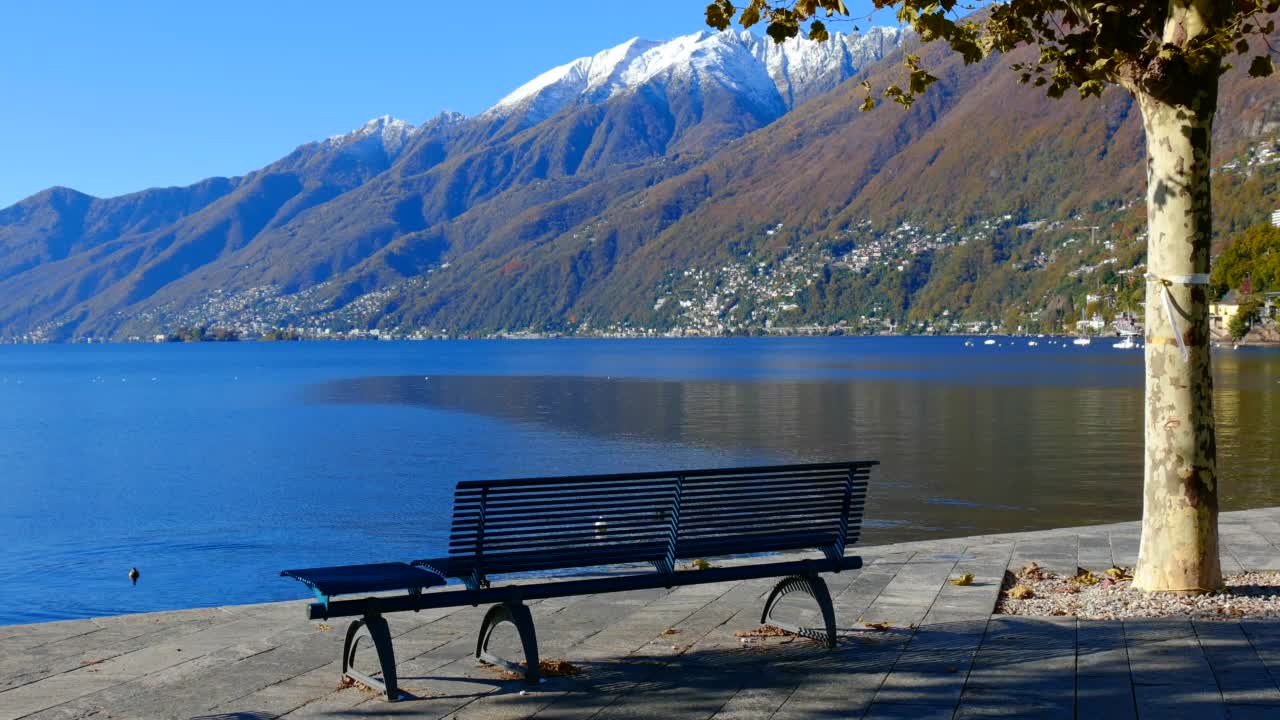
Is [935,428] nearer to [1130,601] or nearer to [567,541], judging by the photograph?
[1130,601]

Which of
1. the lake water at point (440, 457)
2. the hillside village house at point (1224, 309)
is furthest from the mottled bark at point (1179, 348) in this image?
the hillside village house at point (1224, 309)

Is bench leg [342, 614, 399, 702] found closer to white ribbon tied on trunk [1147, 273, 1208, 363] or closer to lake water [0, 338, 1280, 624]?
white ribbon tied on trunk [1147, 273, 1208, 363]

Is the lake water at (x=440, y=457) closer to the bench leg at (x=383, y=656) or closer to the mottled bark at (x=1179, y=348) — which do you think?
the bench leg at (x=383, y=656)

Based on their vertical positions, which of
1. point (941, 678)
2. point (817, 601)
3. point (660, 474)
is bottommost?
point (941, 678)

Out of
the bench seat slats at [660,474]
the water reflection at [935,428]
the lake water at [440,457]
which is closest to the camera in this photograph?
the bench seat slats at [660,474]

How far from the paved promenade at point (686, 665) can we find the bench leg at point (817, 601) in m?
0.09

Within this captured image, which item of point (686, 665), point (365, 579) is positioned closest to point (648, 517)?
point (686, 665)

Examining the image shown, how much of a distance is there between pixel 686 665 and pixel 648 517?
2.96 feet

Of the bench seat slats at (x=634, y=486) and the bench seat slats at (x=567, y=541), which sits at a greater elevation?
the bench seat slats at (x=634, y=486)

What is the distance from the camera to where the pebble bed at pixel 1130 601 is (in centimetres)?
848

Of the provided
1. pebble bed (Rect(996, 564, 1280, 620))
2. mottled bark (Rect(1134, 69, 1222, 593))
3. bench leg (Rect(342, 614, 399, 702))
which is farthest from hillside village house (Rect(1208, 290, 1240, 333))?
bench leg (Rect(342, 614, 399, 702))

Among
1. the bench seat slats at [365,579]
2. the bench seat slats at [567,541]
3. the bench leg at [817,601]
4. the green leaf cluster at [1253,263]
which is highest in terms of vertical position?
the green leaf cluster at [1253,263]

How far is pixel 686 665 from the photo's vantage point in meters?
7.39

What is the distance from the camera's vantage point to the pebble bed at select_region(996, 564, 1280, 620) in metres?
8.48
